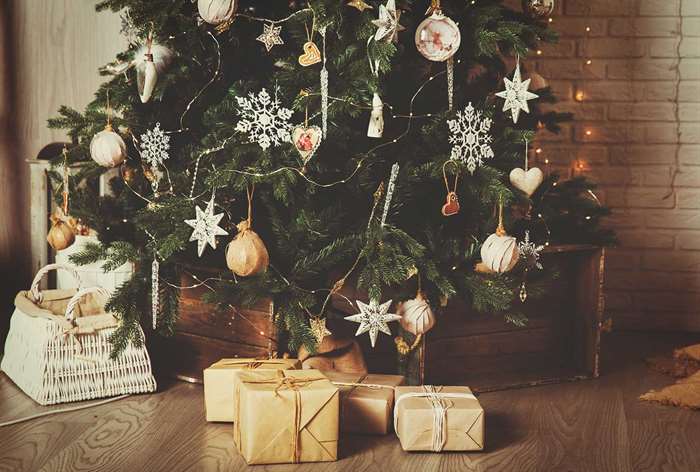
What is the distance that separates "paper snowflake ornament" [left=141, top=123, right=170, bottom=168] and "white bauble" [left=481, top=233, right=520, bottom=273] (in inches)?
36.1

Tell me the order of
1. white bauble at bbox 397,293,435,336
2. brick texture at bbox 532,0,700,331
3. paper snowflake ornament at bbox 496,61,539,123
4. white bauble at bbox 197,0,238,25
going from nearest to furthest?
white bauble at bbox 197,0,238,25, white bauble at bbox 397,293,435,336, paper snowflake ornament at bbox 496,61,539,123, brick texture at bbox 532,0,700,331

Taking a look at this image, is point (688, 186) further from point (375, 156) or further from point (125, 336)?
point (125, 336)

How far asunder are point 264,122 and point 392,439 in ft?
2.81

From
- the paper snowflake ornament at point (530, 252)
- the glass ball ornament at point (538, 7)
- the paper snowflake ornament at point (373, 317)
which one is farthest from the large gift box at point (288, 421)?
the glass ball ornament at point (538, 7)

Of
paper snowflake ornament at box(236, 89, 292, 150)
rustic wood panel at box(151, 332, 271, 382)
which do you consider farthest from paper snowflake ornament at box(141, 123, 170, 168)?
rustic wood panel at box(151, 332, 271, 382)

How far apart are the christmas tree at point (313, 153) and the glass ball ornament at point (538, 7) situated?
1 cm

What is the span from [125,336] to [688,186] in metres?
2.23

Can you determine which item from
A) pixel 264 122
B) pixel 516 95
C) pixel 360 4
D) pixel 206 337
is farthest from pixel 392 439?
pixel 360 4

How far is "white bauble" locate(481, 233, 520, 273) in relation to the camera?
197cm

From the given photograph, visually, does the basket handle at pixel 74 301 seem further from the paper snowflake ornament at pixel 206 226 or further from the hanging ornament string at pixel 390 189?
the hanging ornament string at pixel 390 189

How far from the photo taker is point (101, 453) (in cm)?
178

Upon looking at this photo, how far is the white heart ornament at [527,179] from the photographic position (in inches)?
83.4

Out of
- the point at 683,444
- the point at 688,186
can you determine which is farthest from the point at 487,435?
the point at 688,186

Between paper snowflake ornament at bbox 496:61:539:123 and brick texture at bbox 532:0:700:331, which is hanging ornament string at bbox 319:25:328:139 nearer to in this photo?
paper snowflake ornament at bbox 496:61:539:123
